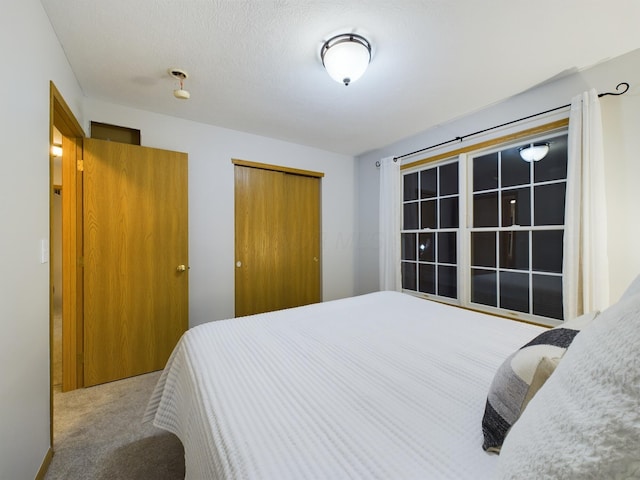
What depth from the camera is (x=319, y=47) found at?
170cm

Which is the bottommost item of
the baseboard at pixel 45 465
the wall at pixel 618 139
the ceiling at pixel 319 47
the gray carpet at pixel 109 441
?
the gray carpet at pixel 109 441

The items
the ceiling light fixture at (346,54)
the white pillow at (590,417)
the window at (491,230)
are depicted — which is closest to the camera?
the white pillow at (590,417)

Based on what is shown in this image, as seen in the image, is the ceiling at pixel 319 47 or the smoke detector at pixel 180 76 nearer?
the ceiling at pixel 319 47

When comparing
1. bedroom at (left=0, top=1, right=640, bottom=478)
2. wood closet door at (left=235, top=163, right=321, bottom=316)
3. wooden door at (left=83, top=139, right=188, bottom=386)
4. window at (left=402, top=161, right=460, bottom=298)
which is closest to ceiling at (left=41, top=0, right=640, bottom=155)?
bedroom at (left=0, top=1, right=640, bottom=478)

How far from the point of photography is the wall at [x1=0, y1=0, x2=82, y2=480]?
1055mm

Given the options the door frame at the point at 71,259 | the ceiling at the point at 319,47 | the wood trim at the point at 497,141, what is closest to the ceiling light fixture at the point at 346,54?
the ceiling at the point at 319,47

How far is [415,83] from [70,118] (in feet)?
8.49

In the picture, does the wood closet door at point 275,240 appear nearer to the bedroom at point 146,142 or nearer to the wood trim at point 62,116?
the bedroom at point 146,142

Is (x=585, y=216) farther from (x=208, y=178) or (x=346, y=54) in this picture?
(x=208, y=178)

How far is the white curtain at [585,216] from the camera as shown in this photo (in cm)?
182

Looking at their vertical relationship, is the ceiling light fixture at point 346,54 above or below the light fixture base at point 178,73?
below

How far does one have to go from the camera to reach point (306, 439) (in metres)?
0.77

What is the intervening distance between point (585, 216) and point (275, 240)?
2.92m

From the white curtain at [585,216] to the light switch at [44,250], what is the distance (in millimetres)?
3377
